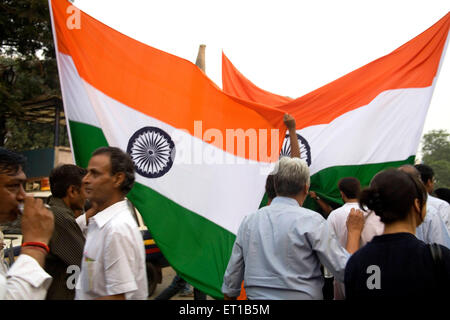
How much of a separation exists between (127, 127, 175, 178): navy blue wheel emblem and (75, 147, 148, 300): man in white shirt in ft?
4.80

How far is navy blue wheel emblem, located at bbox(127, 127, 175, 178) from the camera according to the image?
146 inches

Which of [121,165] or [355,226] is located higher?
[121,165]

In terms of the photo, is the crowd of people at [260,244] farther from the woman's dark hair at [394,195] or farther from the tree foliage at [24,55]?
the tree foliage at [24,55]

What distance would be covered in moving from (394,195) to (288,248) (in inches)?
28.8

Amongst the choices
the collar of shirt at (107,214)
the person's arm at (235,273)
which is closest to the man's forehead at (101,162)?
the collar of shirt at (107,214)

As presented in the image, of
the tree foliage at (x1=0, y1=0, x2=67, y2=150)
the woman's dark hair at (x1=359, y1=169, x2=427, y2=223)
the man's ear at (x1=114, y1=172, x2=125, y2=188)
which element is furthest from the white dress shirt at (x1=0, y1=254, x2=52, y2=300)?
the tree foliage at (x1=0, y1=0, x2=67, y2=150)

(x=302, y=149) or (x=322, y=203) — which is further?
(x=302, y=149)

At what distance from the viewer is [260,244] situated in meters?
2.52

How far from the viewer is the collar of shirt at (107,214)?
2.04m

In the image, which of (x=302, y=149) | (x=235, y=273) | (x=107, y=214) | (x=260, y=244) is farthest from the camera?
(x=302, y=149)

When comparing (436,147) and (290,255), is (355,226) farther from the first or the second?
(436,147)

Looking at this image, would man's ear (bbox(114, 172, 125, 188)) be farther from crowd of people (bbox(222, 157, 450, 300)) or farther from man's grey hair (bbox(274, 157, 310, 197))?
man's grey hair (bbox(274, 157, 310, 197))

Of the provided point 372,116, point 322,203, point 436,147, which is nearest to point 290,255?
point 322,203

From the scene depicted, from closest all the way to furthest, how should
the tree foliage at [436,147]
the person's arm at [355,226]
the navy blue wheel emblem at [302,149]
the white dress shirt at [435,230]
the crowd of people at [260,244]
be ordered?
the crowd of people at [260,244] < the person's arm at [355,226] < the white dress shirt at [435,230] < the navy blue wheel emblem at [302,149] < the tree foliage at [436,147]
